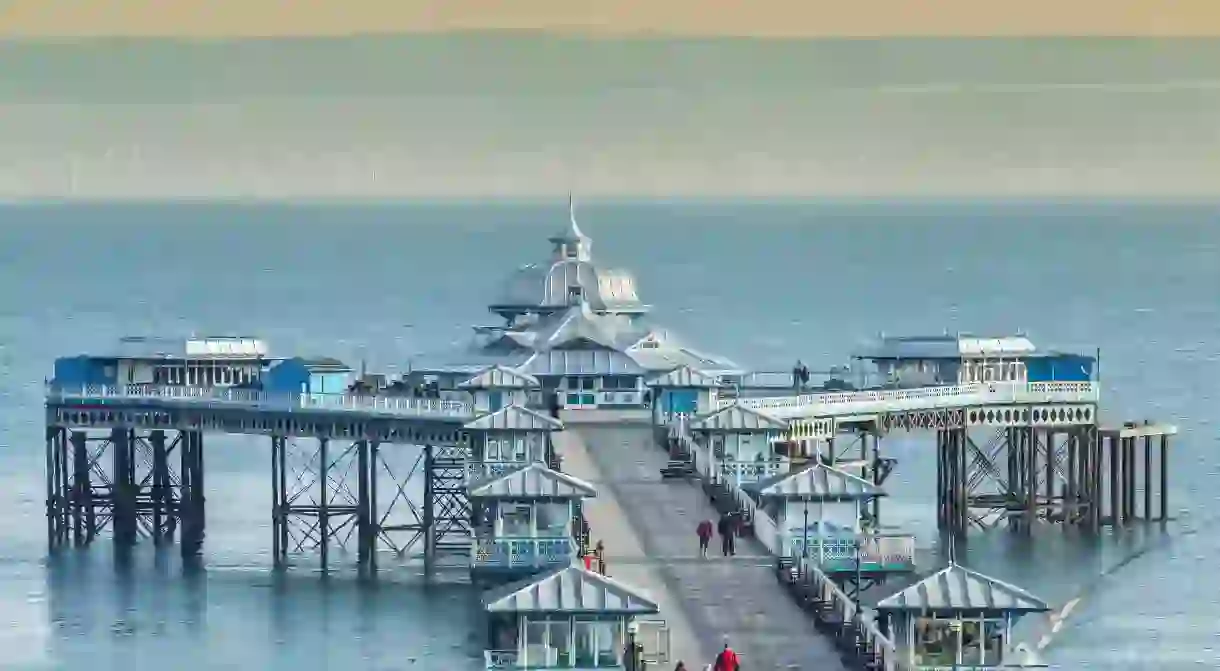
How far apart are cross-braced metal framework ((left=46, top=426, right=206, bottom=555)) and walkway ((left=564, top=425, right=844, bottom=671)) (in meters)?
12.1

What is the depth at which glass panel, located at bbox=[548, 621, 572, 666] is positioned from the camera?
164 ft

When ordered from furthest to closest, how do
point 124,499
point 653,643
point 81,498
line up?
point 124,499, point 81,498, point 653,643

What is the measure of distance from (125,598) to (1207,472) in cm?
3951

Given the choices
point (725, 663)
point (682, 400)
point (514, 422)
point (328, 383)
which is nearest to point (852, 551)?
point (725, 663)

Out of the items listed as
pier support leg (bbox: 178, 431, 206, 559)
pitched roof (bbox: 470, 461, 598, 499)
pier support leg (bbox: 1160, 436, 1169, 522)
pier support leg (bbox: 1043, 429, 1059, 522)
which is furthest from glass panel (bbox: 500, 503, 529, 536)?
pier support leg (bbox: 1160, 436, 1169, 522)

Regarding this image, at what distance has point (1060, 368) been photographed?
9200cm

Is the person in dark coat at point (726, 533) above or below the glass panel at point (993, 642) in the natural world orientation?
above

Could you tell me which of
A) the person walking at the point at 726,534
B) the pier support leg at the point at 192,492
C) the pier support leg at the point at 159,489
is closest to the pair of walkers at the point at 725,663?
the person walking at the point at 726,534

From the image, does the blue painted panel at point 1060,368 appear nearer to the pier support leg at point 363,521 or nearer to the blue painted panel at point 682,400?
the blue painted panel at point 682,400

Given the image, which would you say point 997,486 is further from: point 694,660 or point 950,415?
point 694,660

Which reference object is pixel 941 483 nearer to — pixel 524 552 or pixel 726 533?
pixel 726 533

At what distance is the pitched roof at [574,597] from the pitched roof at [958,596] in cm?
354

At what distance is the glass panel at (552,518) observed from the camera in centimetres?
6141

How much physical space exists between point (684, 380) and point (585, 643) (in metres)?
35.8
